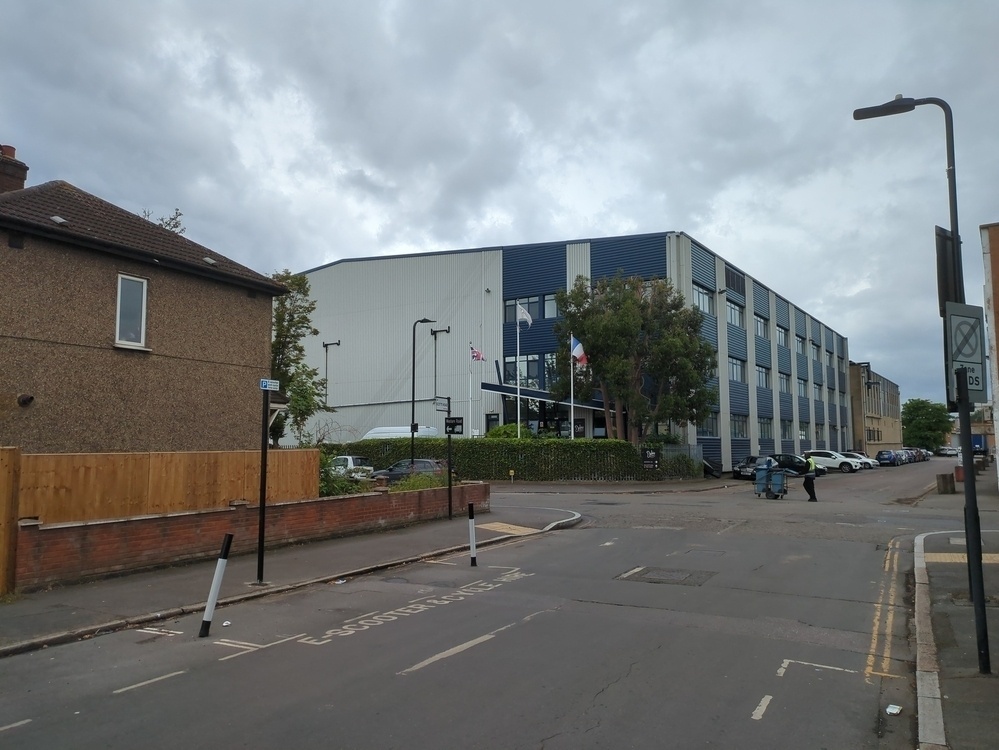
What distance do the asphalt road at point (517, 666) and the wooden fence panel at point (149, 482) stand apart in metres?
3.35

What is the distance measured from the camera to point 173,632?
909 centimetres

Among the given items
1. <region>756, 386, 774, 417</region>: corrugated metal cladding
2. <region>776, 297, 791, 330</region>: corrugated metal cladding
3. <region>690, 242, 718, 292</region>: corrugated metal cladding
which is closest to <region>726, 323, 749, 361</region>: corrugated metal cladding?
<region>756, 386, 774, 417</region>: corrugated metal cladding

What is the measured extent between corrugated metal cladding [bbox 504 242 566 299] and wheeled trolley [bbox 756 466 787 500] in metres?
22.3

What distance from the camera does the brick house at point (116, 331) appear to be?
45.9ft

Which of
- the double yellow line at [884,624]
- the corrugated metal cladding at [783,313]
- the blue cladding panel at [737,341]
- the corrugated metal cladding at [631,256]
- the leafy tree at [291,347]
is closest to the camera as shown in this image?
the double yellow line at [884,624]

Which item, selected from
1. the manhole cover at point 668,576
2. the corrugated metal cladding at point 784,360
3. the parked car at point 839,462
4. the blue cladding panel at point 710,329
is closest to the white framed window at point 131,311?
the manhole cover at point 668,576

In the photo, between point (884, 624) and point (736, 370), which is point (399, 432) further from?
point (884, 624)

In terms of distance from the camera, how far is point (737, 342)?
2190 inches

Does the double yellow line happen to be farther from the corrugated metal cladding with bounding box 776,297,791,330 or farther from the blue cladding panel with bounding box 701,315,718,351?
the corrugated metal cladding with bounding box 776,297,791,330

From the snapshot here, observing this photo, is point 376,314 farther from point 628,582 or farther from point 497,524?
point 628,582

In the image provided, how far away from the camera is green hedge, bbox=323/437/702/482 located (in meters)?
41.3

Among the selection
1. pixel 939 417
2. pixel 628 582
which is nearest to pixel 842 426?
pixel 939 417

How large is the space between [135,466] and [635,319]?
100.0ft

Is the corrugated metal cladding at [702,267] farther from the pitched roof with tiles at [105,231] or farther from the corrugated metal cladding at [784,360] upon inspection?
the pitched roof with tiles at [105,231]
